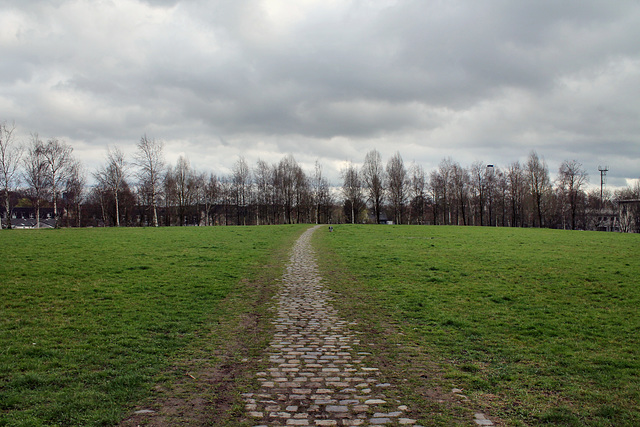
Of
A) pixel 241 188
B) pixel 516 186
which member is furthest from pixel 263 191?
pixel 516 186

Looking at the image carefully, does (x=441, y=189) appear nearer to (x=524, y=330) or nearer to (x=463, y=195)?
(x=463, y=195)

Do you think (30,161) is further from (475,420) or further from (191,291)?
(475,420)

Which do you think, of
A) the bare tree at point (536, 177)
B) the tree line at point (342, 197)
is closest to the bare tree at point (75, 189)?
the tree line at point (342, 197)

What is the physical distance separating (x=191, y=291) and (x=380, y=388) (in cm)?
826

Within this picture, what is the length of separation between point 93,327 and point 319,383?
5525 mm

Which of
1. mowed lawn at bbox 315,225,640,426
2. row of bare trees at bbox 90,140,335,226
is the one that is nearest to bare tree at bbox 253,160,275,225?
row of bare trees at bbox 90,140,335,226

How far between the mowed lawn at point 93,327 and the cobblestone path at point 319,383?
1.75 meters

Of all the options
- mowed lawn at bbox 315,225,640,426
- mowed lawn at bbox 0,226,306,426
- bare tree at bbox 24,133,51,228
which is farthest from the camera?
Result: bare tree at bbox 24,133,51,228

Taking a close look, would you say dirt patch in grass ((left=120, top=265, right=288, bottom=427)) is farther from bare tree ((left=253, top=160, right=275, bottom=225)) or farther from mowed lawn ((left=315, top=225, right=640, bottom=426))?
bare tree ((left=253, top=160, right=275, bottom=225))

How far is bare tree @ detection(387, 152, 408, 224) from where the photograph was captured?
3268 inches

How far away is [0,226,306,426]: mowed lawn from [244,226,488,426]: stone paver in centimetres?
174

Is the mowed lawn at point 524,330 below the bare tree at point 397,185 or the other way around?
below

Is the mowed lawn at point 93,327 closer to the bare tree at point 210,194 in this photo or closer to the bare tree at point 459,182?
the bare tree at point 210,194

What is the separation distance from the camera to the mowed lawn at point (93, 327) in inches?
184
